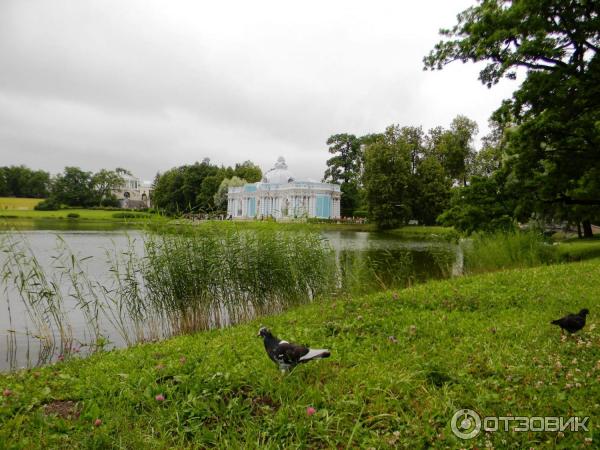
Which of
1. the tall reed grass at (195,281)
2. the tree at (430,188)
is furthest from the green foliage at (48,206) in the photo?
the tall reed grass at (195,281)

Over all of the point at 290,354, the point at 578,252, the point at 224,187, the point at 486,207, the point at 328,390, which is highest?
the point at 224,187

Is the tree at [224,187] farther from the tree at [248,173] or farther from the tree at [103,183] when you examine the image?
the tree at [103,183]

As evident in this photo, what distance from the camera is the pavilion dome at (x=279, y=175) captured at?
69125 millimetres

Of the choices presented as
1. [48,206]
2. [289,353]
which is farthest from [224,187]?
[289,353]

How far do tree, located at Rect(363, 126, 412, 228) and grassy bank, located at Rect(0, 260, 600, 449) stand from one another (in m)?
36.9

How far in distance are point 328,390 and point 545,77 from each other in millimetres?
8548

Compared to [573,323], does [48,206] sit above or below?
above

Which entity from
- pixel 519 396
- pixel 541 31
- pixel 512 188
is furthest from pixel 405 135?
pixel 519 396

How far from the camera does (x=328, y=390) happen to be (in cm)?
325

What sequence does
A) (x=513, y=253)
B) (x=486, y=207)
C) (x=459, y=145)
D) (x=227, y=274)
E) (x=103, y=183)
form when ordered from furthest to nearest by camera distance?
1. (x=103, y=183)
2. (x=459, y=145)
3. (x=486, y=207)
4. (x=513, y=253)
5. (x=227, y=274)

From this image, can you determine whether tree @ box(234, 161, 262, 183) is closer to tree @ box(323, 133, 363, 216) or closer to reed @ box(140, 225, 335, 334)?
tree @ box(323, 133, 363, 216)

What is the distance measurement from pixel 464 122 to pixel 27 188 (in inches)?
2974

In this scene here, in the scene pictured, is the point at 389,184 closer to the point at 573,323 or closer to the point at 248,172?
the point at 573,323

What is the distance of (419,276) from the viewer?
42.0ft
